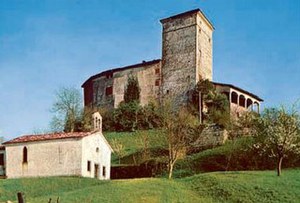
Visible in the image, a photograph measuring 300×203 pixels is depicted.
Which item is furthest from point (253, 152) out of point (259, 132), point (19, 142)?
point (19, 142)

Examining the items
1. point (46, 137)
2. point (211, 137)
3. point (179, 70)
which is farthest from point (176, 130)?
point (179, 70)

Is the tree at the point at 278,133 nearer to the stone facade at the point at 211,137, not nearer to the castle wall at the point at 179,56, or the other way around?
the stone facade at the point at 211,137

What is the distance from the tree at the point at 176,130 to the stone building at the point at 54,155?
7.41m

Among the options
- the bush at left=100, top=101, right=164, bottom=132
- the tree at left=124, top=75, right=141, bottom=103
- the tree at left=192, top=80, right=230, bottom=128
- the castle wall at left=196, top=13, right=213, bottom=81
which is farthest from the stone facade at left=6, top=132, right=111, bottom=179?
the castle wall at left=196, top=13, right=213, bottom=81

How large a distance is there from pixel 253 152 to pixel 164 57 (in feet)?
108

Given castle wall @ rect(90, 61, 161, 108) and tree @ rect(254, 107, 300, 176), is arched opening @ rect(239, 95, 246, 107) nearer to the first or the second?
castle wall @ rect(90, 61, 161, 108)

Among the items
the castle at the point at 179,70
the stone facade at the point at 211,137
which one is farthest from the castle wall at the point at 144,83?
the stone facade at the point at 211,137

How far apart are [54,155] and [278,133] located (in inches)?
804

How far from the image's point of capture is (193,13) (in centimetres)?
8038

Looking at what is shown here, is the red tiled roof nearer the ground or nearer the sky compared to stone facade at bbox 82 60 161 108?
nearer the ground

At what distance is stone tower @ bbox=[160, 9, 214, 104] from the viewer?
7931cm

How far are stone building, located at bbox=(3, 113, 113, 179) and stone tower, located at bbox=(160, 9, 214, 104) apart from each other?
1092 inches

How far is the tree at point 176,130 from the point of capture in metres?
54.6

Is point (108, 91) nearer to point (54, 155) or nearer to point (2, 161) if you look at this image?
point (2, 161)
